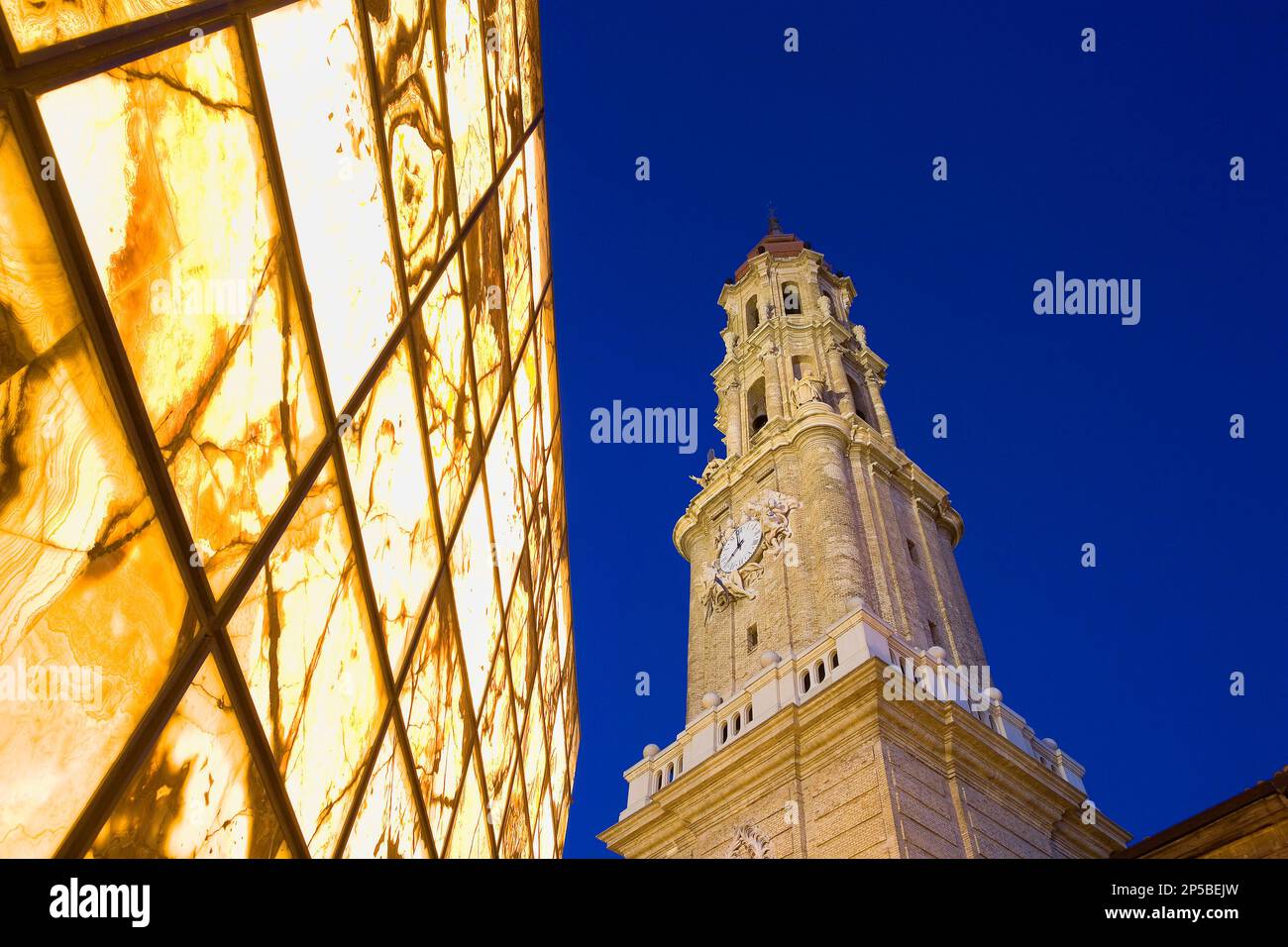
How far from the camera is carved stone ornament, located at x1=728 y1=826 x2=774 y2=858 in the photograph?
20203 millimetres

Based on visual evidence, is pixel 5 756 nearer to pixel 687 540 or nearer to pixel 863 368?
pixel 687 540

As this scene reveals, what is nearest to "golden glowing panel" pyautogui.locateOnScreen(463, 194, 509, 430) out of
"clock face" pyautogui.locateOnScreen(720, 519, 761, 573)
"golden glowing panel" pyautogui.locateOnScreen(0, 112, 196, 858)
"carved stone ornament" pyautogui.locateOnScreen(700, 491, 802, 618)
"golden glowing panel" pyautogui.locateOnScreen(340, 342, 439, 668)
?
"golden glowing panel" pyautogui.locateOnScreen(340, 342, 439, 668)

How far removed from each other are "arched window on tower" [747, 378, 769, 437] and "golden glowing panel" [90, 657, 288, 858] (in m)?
34.2

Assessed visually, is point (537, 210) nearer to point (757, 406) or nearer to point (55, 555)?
point (55, 555)

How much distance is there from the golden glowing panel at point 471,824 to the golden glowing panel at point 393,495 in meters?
2.39

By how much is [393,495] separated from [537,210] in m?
6.66

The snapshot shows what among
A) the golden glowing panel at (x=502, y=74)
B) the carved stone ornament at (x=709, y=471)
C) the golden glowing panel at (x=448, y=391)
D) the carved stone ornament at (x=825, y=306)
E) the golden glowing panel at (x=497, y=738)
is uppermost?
the carved stone ornament at (x=825, y=306)

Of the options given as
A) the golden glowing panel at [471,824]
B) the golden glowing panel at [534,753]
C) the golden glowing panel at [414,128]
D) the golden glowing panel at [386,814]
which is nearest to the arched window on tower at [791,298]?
the golden glowing panel at [534,753]

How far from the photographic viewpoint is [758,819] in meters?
21.0

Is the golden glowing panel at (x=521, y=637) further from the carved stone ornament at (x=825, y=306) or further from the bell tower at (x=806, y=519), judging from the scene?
the carved stone ornament at (x=825, y=306)

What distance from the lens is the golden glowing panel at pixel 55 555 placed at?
3.06m

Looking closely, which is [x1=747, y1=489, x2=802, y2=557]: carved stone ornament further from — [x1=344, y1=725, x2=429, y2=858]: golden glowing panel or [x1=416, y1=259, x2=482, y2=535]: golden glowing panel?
[x1=344, y1=725, x2=429, y2=858]: golden glowing panel
